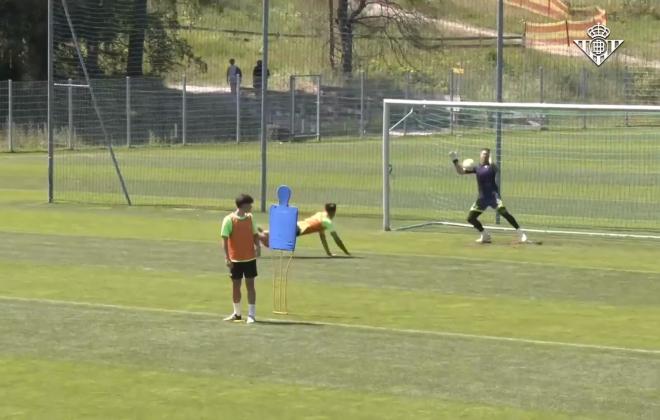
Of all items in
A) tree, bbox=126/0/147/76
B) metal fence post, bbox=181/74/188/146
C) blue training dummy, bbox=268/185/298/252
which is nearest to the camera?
blue training dummy, bbox=268/185/298/252

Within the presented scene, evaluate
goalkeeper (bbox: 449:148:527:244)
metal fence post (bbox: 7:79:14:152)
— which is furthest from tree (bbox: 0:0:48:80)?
goalkeeper (bbox: 449:148:527:244)

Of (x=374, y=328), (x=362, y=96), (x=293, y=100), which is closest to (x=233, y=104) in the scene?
(x=293, y=100)

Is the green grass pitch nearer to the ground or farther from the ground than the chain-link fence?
nearer to the ground

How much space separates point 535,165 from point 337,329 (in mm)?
21174

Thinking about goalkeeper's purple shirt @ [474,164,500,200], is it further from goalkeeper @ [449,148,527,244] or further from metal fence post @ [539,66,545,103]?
metal fence post @ [539,66,545,103]

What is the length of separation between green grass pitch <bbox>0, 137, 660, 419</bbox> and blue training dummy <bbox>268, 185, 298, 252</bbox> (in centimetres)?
86

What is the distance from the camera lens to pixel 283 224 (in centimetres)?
1703

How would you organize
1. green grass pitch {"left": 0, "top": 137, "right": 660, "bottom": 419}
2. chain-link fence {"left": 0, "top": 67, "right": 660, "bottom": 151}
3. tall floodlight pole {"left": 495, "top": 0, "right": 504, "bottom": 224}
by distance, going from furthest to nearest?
chain-link fence {"left": 0, "top": 67, "right": 660, "bottom": 151} < tall floodlight pole {"left": 495, "top": 0, "right": 504, "bottom": 224} < green grass pitch {"left": 0, "top": 137, "right": 660, "bottom": 419}

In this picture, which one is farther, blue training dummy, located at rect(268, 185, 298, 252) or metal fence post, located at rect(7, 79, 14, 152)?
metal fence post, located at rect(7, 79, 14, 152)

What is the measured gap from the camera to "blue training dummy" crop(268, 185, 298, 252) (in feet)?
55.4

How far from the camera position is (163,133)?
40906 mm

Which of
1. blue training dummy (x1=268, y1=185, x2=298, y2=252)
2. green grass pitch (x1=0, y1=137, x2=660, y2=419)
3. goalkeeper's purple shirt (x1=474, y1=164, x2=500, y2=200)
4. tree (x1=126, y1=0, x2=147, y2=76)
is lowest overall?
green grass pitch (x1=0, y1=137, x2=660, y2=419)

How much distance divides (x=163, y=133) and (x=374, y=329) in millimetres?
25263

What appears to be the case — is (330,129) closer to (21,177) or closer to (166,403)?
(21,177)
